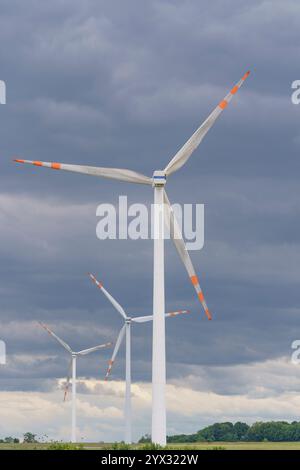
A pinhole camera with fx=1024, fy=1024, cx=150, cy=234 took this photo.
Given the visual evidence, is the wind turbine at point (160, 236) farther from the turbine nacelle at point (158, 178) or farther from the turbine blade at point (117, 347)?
the turbine blade at point (117, 347)

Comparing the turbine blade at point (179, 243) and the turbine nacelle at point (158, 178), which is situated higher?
the turbine nacelle at point (158, 178)

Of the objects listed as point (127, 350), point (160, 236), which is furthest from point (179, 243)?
point (127, 350)

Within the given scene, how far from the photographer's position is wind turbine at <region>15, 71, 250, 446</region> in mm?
82688

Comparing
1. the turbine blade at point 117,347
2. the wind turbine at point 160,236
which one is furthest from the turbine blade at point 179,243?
the turbine blade at point 117,347

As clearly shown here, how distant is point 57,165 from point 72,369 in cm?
7400

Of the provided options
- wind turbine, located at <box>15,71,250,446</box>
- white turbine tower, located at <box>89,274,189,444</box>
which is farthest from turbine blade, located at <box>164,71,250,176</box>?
white turbine tower, located at <box>89,274,189,444</box>

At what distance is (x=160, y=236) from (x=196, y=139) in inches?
385

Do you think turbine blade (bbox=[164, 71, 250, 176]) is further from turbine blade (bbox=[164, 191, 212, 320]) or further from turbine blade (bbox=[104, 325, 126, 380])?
turbine blade (bbox=[104, 325, 126, 380])

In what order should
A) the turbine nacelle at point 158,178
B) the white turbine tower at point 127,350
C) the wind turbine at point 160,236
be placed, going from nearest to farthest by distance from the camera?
1. the wind turbine at point 160,236
2. the turbine nacelle at point 158,178
3. the white turbine tower at point 127,350

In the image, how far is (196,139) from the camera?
292ft

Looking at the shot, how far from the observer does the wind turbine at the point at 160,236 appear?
82688 mm

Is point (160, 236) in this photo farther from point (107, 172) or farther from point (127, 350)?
point (127, 350)
